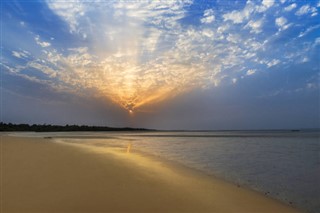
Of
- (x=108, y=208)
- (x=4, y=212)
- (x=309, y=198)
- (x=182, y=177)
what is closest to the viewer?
(x=4, y=212)

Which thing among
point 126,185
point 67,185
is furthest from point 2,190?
point 126,185

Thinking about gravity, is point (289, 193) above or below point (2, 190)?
below

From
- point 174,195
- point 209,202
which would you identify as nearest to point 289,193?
point 209,202

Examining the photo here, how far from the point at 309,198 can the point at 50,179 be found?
26.0 ft

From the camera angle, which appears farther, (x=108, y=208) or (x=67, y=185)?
(x=67, y=185)

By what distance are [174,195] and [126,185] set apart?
1.63m

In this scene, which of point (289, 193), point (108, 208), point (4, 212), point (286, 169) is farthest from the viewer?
point (286, 169)

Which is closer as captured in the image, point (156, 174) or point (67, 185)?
point (67, 185)

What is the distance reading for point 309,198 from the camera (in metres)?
7.40

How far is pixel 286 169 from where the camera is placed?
1215cm

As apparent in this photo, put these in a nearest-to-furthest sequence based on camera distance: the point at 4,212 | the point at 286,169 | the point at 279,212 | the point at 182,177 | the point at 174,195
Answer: the point at 4,212 < the point at 279,212 < the point at 174,195 < the point at 182,177 < the point at 286,169

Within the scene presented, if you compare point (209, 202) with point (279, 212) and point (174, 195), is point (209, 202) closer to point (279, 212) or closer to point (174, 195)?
point (174, 195)

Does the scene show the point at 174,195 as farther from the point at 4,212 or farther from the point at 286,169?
the point at 286,169

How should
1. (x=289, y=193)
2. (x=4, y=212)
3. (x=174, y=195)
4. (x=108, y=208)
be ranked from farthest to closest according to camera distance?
1. (x=289, y=193)
2. (x=174, y=195)
3. (x=108, y=208)
4. (x=4, y=212)
